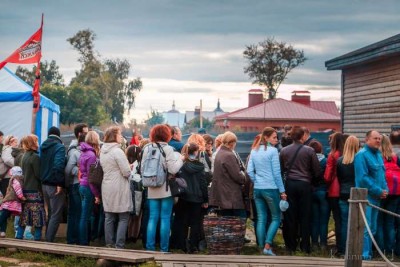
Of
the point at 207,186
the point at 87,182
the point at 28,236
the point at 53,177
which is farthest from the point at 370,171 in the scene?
the point at 28,236

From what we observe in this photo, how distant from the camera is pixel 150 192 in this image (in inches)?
490

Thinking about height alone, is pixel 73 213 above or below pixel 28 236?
above

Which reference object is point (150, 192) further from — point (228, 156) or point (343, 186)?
point (343, 186)

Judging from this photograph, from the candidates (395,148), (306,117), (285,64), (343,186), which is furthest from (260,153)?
(306,117)

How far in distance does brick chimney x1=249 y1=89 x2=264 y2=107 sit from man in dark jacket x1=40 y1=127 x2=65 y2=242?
65604 mm

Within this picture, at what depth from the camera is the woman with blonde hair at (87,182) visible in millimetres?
12930

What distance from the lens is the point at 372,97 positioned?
26.1m

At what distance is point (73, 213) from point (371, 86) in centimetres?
1497

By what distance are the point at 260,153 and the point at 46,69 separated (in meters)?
87.0

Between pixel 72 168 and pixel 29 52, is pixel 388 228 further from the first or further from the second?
pixel 29 52

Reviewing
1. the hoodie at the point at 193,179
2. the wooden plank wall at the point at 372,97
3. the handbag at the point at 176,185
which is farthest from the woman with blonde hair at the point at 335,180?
the wooden plank wall at the point at 372,97

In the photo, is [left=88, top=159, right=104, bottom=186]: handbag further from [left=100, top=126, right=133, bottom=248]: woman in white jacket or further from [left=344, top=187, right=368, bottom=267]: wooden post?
[left=344, top=187, right=368, bottom=267]: wooden post

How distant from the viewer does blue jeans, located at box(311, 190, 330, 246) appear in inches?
511

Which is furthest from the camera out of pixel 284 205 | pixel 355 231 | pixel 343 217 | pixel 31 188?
pixel 31 188
